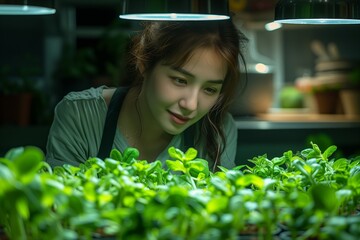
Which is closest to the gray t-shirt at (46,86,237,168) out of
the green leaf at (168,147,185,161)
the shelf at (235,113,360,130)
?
the green leaf at (168,147,185,161)

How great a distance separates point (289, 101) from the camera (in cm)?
519

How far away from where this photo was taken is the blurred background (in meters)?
3.68

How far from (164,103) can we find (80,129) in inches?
11.3

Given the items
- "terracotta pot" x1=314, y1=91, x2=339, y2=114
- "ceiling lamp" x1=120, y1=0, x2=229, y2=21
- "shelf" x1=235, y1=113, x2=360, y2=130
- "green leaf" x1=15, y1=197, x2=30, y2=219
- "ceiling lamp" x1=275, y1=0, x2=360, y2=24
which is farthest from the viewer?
"terracotta pot" x1=314, y1=91, x2=339, y2=114

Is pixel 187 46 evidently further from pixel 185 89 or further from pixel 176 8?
pixel 176 8

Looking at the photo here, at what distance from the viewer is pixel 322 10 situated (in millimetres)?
1731

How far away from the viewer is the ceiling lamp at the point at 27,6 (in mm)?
1566

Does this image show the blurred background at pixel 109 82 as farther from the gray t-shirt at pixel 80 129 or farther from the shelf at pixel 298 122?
the gray t-shirt at pixel 80 129

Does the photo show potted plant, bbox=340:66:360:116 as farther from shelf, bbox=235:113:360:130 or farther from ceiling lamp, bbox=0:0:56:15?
ceiling lamp, bbox=0:0:56:15

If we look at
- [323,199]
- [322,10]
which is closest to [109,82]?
[322,10]

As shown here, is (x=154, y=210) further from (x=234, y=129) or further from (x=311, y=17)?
(x=234, y=129)

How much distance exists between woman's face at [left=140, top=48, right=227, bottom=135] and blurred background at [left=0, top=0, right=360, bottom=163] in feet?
2.07

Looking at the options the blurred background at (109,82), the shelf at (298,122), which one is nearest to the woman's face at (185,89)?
the blurred background at (109,82)

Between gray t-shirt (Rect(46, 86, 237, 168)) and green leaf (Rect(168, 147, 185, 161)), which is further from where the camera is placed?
gray t-shirt (Rect(46, 86, 237, 168))
